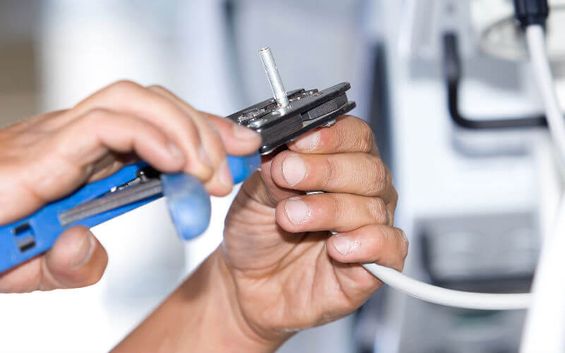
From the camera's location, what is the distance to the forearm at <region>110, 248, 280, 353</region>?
0.68 meters

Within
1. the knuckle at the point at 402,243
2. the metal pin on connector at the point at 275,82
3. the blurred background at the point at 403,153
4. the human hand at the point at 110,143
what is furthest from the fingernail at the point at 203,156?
the blurred background at the point at 403,153

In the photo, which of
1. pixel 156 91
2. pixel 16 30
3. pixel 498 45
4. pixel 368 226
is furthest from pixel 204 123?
pixel 16 30

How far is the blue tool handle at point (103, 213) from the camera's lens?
1.21 feet

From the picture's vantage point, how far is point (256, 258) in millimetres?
646

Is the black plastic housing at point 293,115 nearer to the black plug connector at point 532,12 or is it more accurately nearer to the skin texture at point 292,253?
the skin texture at point 292,253

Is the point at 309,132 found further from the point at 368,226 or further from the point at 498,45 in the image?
the point at 498,45

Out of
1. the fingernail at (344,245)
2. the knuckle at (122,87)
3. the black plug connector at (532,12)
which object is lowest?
the fingernail at (344,245)

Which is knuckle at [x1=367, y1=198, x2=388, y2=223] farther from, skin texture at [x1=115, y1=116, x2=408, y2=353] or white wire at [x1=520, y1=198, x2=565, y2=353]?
white wire at [x1=520, y1=198, x2=565, y2=353]

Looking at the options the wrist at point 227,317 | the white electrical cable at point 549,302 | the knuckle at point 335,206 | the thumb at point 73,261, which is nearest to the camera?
the white electrical cable at point 549,302

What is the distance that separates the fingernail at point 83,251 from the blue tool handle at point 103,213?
0.02m

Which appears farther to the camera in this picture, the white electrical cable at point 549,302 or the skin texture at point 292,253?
the skin texture at point 292,253

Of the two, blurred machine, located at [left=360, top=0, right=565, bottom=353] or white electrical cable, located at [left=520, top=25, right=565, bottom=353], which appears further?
→ blurred machine, located at [left=360, top=0, right=565, bottom=353]

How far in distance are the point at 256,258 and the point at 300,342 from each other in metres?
0.50

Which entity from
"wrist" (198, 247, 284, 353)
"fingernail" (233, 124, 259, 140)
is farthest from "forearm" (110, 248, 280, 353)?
"fingernail" (233, 124, 259, 140)
